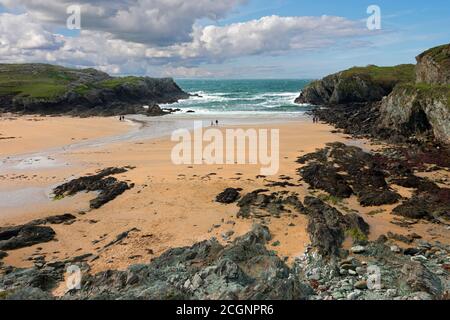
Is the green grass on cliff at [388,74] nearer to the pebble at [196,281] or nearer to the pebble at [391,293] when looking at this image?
the pebble at [391,293]

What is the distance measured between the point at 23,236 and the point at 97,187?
27.1ft

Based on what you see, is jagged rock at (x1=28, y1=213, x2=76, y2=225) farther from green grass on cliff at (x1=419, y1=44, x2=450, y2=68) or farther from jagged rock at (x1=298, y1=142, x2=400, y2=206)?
green grass on cliff at (x1=419, y1=44, x2=450, y2=68)

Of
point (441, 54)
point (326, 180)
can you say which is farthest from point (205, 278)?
point (441, 54)

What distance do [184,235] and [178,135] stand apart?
104 feet

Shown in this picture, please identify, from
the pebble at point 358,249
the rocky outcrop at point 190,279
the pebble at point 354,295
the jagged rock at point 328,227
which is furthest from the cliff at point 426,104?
the rocky outcrop at point 190,279

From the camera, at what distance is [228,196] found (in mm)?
22375

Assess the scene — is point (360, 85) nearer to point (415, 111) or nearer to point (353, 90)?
point (353, 90)

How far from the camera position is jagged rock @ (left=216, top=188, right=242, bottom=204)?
22.0 metres

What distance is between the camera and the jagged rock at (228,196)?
22014 millimetres

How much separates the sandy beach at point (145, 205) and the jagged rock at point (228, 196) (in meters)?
0.57

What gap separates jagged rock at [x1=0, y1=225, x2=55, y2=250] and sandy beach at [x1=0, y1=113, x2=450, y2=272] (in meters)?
0.47

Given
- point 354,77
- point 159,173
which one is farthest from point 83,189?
point 354,77

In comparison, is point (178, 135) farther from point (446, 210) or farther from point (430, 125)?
point (446, 210)
